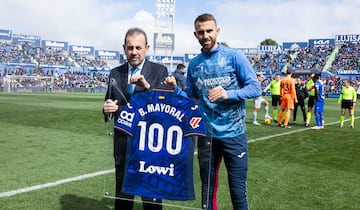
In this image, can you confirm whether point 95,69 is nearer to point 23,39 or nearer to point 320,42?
point 23,39

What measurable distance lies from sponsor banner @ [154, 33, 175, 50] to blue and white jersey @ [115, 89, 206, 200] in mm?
52991

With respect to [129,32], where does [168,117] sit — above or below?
below

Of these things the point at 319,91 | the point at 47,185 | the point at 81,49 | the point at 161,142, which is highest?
the point at 81,49

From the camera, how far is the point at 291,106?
12.1 m

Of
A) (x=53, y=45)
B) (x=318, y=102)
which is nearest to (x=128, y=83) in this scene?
(x=318, y=102)

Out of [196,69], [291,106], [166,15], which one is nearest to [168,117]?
[196,69]

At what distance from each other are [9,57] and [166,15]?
30.2 metres

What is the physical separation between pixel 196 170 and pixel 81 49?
278 feet

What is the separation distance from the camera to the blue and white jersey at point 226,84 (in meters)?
2.84

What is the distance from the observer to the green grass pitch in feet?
13.9

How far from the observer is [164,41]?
5553cm

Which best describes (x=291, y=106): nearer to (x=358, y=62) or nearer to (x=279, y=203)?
(x=279, y=203)

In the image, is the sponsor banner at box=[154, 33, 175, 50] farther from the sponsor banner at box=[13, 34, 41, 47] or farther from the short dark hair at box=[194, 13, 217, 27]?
the short dark hair at box=[194, 13, 217, 27]

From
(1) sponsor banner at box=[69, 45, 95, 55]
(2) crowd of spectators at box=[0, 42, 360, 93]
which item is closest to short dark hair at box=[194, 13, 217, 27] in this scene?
(2) crowd of spectators at box=[0, 42, 360, 93]
